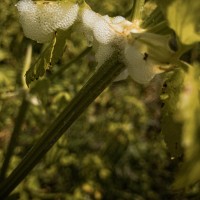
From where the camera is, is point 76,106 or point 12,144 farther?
point 12,144

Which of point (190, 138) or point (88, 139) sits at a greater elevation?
point (190, 138)

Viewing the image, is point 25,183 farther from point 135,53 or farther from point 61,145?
point 135,53

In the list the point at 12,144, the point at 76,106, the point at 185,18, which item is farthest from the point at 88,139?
the point at 185,18

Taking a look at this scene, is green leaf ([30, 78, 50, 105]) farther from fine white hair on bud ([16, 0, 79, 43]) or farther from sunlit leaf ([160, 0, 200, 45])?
sunlit leaf ([160, 0, 200, 45])

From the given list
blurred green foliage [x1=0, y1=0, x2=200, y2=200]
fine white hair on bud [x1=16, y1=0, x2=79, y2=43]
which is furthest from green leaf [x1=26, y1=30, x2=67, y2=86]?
blurred green foliage [x1=0, y1=0, x2=200, y2=200]

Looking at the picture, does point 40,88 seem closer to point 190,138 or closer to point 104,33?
point 104,33

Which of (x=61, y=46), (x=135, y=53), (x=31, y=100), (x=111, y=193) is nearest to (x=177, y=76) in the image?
(x=135, y=53)
